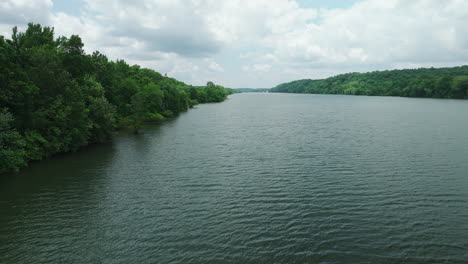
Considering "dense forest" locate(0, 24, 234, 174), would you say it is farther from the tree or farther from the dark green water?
the dark green water

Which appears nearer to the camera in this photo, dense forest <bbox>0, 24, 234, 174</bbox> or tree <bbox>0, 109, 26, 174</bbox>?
tree <bbox>0, 109, 26, 174</bbox>

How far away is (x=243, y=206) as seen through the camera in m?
23.4

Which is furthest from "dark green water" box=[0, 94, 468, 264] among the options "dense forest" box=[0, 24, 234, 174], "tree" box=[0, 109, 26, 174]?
"dense forest" box=[0, 24, 234, 174]

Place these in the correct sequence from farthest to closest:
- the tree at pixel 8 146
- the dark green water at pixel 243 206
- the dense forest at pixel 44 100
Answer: the dense forest at pixel 44 100
the tree at pixel 8 146
the dark green water at pixel 243 206

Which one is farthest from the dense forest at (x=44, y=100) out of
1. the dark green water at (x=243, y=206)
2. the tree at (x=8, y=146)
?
the dark green water at (x=243, y=206)

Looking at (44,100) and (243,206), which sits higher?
(44,100)

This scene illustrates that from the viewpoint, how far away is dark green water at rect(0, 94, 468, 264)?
16984 millimetres

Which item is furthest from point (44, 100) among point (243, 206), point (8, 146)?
point (243, 206)

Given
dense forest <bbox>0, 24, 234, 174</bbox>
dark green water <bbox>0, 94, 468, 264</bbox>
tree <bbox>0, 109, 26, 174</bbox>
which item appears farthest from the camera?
dense forest <bbox>0, 24, 234, 174</bbox>

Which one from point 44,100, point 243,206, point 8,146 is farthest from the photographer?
point 44,100

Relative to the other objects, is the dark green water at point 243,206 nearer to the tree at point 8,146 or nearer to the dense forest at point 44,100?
the tree at point 8,146

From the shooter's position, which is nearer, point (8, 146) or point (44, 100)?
point (8, 146)

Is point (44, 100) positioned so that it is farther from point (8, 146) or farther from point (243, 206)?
point (243, 206)

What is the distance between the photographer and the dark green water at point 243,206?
16984mm
